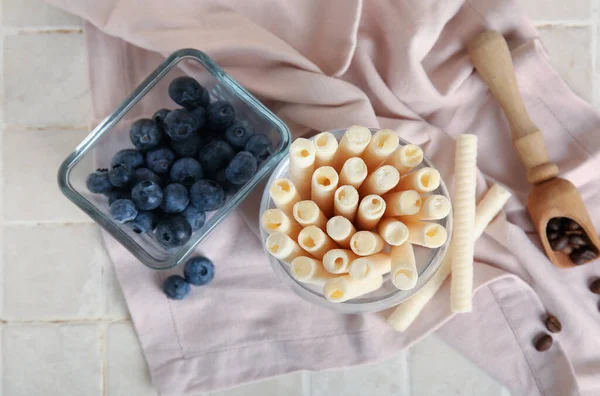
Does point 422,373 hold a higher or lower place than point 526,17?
lower

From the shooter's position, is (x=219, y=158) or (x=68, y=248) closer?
(x=219, y=158)

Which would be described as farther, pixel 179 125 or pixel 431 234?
pixel 179 125

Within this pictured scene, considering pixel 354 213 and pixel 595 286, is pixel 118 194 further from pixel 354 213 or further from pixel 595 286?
pixel 595 286

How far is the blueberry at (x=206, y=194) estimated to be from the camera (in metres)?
0.51

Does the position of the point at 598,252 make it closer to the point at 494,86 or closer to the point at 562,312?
the point at 562,312

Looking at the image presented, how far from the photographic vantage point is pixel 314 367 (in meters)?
0.60

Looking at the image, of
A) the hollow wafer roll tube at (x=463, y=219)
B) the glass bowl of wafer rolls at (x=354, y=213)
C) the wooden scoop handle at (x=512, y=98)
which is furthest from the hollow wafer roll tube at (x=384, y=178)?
→ the wooden scoop handle at (x=512, y=98)

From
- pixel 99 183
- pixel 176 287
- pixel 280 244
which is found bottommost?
pixel 176 287

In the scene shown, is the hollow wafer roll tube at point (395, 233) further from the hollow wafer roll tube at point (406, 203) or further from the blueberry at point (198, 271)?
the blueberry at point (198, 271)

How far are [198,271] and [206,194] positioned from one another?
0.11 meters

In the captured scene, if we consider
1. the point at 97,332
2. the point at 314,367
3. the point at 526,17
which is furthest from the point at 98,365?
the point at 526,17

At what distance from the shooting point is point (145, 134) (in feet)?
1.73

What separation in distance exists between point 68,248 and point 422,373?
0.43 m

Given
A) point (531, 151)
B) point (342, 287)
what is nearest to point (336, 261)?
point (342, 287)
